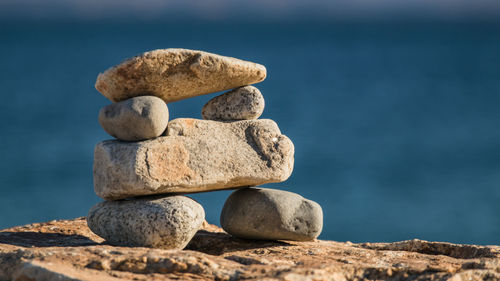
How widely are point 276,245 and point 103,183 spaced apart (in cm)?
185

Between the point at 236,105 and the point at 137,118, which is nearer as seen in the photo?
the point at 137,118

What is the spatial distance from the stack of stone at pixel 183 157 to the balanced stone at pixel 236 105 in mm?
11

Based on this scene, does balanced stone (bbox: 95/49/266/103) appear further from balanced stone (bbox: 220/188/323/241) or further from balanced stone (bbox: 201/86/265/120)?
balanced stone (bbox: 220/188/323/241)

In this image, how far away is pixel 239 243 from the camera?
6199 millimetres

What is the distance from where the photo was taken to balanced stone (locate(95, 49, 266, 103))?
558 centimetres

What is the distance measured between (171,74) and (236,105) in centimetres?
84

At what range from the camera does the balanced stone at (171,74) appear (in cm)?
558

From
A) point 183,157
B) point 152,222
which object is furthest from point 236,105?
point 152,222

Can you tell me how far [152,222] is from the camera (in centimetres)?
540

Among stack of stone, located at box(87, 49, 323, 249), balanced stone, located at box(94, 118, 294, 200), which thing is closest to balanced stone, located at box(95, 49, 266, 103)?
stack of stone, located at box(87, 49, 323, 249)

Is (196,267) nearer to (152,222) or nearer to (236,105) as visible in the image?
(152,222)

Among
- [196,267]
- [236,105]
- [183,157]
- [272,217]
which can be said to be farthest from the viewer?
[236,105]

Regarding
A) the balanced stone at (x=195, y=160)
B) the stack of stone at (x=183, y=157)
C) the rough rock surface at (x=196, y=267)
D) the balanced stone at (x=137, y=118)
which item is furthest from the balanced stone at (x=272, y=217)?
the balanced stone at (x=137, y=118)

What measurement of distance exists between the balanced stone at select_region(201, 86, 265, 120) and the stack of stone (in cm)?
1
